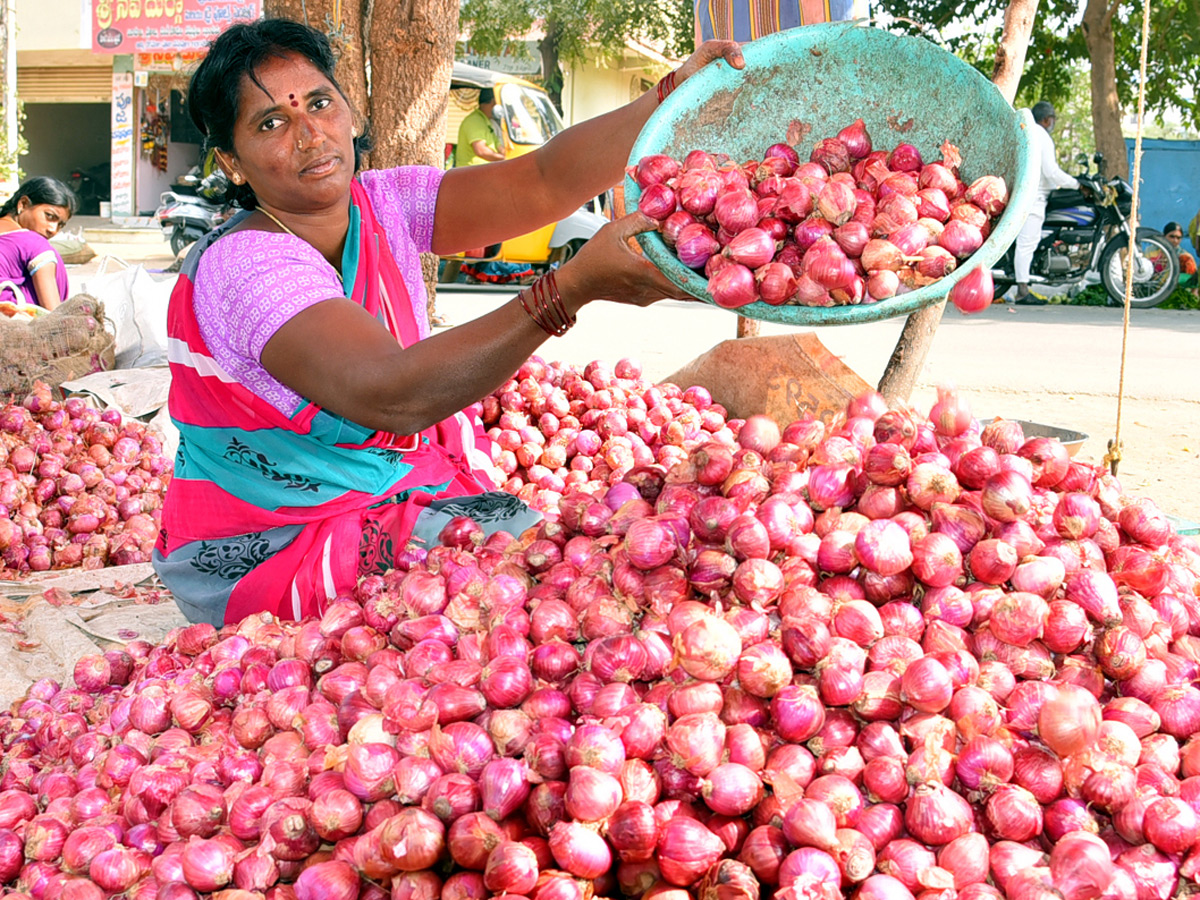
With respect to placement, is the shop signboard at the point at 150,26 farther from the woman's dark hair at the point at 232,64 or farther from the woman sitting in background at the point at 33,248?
the woman's dark hair at the point at 232,64

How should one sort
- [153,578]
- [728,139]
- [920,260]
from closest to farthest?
[920,260], [728,139], [153,578]

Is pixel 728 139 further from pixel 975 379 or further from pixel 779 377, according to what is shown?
pixel 975 379

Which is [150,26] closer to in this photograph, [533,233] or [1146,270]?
[533,233]

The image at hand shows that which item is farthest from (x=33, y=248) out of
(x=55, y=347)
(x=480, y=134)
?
(x=480, y=134)

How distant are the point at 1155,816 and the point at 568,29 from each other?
17.7 m

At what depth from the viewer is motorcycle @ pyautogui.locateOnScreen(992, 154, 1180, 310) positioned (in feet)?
32.1

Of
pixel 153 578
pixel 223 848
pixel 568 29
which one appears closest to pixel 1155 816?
pixel 223 848

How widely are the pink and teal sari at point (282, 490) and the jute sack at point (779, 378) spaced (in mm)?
1362

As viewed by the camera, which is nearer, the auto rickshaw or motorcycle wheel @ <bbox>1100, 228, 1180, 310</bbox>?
motorcycle wheel @ <bbox>1100, 228, 1180, 310</bbox>

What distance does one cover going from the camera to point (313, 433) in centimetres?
198

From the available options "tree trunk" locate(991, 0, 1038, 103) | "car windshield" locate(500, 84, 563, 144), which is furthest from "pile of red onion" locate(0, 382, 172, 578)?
"car windshield" locate(500, 84, 563, 144)

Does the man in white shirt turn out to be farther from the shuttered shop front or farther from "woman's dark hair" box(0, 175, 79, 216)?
the shuttered shop front

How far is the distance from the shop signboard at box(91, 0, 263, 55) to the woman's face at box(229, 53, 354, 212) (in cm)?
1667

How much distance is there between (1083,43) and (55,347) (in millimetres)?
13790
